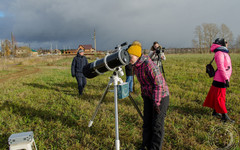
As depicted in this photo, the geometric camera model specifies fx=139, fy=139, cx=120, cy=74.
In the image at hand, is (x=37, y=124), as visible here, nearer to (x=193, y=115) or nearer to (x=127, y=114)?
(x=127, y=114)

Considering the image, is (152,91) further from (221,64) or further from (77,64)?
(77,64)

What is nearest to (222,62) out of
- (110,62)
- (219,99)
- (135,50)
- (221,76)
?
(221,76)

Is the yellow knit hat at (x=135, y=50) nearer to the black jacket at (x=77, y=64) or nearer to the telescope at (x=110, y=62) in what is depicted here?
the telescope at (x=110, y=62)

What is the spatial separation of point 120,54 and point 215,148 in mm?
2794

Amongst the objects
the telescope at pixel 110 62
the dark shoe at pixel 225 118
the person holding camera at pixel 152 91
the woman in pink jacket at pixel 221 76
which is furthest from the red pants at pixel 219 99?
the telescope at pixel 110 62

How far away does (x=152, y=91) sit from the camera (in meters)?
2.46

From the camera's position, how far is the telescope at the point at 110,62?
6.91 feet

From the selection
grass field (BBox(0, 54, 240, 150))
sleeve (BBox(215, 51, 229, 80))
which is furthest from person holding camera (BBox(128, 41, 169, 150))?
sleeve (BBox(215, 51, 229, 80))

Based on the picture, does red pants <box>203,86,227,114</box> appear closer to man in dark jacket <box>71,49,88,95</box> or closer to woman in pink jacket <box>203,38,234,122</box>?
woman in pink jacket <box>203,38,234,122</box>

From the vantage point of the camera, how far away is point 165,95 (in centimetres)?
253

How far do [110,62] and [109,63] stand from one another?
0.10 feet

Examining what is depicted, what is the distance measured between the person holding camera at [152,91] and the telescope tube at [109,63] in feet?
1.05

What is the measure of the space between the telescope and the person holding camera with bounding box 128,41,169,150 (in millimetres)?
294

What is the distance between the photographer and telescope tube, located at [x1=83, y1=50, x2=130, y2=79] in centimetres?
210
